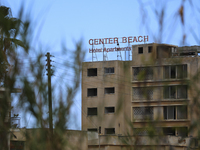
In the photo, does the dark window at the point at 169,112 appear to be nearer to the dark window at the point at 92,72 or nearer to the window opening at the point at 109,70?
the window opening at the point at 109,70

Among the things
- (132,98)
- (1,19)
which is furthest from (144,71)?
(132,98)

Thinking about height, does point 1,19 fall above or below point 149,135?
above

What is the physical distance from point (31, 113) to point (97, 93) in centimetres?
3784

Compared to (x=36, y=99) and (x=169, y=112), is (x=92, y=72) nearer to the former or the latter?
(x=169, y=112)

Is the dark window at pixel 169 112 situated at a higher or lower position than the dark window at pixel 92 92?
lower

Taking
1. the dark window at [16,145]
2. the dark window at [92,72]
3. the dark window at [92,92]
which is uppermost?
the dark window at [92,72]

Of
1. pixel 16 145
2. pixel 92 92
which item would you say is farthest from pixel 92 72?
pixel 16 145

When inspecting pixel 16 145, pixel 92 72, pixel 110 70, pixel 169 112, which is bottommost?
pixel 169 112

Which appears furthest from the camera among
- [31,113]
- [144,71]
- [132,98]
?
[132,98]

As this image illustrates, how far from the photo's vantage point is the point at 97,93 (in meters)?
42.4

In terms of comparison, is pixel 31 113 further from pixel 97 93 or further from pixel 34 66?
pixel 97 93

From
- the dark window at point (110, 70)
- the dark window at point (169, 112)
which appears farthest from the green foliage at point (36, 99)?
the dark window at point (110, 70)

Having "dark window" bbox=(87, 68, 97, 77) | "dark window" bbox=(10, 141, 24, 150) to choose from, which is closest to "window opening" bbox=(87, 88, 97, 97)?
"dark window" bbox=(87, 68, 97, 77)

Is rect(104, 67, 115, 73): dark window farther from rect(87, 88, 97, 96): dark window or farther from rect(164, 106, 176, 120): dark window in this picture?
rect(164, 106, 176, 120): dark window
